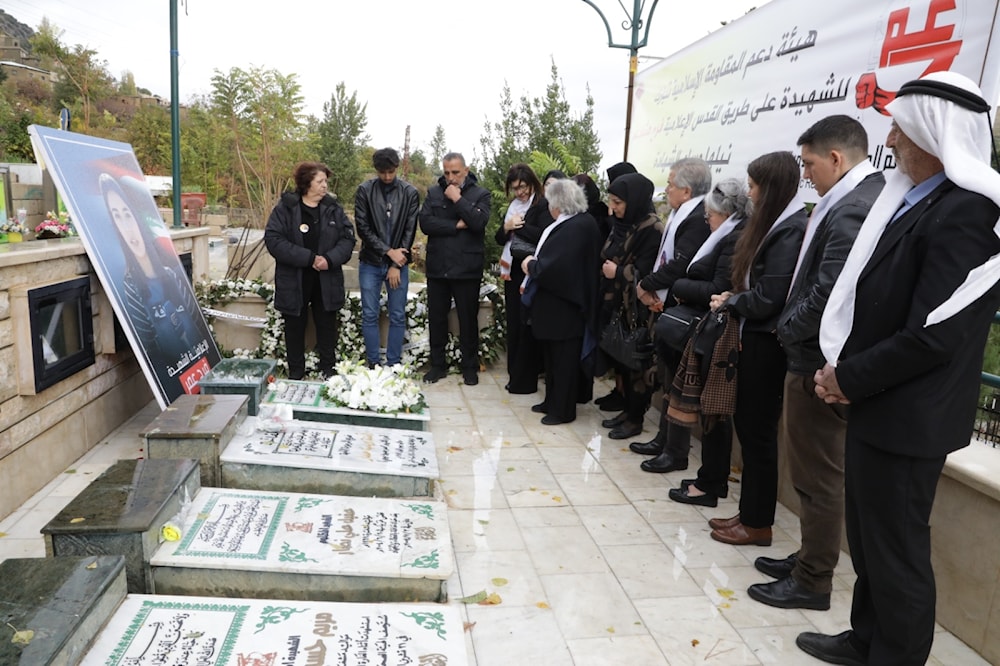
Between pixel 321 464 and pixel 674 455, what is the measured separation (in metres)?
2.16

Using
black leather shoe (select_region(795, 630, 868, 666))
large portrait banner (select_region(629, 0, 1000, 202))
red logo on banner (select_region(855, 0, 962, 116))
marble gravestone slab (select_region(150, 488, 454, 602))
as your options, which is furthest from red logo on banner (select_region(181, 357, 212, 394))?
red logo on banner (select_region(855, 0, 962, 116))

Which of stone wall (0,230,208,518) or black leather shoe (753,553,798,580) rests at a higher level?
stone wall (0,230,208,518)

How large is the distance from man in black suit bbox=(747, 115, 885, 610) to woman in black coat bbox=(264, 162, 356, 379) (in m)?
3.74

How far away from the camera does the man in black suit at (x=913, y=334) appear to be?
1877 mm

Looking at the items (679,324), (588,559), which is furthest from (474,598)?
(679,324)

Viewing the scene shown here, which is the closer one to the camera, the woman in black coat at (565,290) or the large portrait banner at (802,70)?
the large portrait banner at (802,70)

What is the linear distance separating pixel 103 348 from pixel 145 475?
1832 millimetres

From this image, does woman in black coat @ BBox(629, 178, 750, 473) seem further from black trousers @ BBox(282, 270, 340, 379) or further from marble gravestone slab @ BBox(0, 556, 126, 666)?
black trousers @ BBox(282, 270, 340, 379)

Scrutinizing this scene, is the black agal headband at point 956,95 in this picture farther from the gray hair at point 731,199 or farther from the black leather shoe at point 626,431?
the black leather shoe at point 626,431

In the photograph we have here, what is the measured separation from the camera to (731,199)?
3576mm

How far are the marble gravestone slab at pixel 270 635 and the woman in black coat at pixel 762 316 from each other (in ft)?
5.32

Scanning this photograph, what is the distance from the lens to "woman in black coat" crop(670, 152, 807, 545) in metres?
3.01

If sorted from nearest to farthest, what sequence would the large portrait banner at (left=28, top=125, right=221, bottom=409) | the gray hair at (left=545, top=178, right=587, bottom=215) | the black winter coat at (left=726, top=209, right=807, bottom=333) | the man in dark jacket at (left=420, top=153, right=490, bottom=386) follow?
1. the black winter coat at (left=726, top=209, right=807, bottom=333)
2. the large portrait banner at (left=28, top=125, right=221, bottom=409)
3. the gray hair at (left=545, top=178, right=587, bottom=215)
4. the man in dark jacket at (left=420, top=153, right=490, bottom=386)

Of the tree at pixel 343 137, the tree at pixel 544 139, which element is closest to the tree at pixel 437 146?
the tree at pixel 343 137
